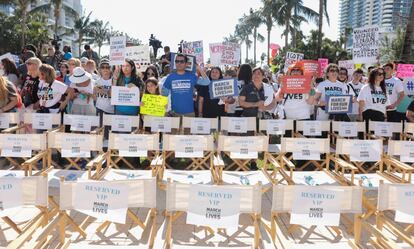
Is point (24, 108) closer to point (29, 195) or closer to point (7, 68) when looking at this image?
point (7, 68)

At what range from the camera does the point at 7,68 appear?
765 centimetres

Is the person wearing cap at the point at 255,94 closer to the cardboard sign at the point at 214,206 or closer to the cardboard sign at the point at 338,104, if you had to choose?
the cardboard sign at the point at 338,104

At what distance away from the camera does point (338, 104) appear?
6820mm

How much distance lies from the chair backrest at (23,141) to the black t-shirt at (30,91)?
1.88 meters

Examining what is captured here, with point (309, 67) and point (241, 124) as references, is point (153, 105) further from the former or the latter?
point (309, 67)

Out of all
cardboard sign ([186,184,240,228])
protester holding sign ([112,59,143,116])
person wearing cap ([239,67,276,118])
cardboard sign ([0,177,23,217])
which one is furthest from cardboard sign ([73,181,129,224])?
person wearing cap ([239,67,276,118])

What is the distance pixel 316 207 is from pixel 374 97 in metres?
4.37

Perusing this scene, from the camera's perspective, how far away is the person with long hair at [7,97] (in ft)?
21.1

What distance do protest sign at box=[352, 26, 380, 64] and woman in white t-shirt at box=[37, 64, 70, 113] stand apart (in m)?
5.56

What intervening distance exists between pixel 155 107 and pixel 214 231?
2.75m

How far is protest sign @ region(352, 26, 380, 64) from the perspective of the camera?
27.1 ft

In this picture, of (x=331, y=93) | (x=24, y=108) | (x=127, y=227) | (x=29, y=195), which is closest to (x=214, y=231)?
(x=127, y=227)

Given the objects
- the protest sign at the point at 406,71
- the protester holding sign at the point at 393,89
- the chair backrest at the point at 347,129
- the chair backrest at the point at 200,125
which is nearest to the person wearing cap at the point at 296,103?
the chair backrest at the point at 347,129

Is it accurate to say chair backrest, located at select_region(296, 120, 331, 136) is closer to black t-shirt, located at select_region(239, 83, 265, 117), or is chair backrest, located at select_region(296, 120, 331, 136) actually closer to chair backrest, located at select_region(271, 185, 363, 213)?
black t-shirt, located at select_region(239, 83, 265, 117)
